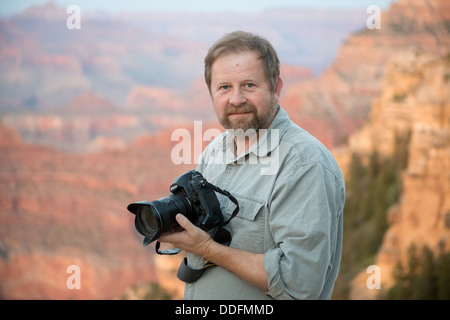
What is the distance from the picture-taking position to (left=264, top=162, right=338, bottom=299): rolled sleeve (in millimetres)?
1512

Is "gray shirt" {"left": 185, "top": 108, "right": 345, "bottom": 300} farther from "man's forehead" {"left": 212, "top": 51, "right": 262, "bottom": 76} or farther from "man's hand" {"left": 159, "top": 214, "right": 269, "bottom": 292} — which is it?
"man's forehead" {"left": 212, "top": 51, "right": 262, "bottom": 76}

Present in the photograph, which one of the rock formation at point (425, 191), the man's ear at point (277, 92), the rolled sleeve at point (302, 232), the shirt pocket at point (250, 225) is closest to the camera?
the rolled sleeve at point (302, 232)

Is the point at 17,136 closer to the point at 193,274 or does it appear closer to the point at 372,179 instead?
the point at 372,179

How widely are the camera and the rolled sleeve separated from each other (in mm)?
196

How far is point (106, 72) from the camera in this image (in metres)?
94.5

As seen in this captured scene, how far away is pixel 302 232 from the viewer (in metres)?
1.51

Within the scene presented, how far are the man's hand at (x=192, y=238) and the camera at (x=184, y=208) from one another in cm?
4

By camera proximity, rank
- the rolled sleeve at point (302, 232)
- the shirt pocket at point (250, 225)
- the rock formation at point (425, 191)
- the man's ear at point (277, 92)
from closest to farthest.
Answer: the rolled sleeve at point (302, 232) < the shirt pocket at point (250, 225) < the man's ear at point (277, 92) < the rock formation at point (425, 191)

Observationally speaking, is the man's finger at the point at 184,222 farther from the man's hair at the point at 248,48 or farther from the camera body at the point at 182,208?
the man's hair at the point at 248,48

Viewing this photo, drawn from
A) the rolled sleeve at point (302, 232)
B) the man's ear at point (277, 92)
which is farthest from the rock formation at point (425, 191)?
the rolled sleeve at point (302, 232)

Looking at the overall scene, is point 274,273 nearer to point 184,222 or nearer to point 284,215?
point 284,215

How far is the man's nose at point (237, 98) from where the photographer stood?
5.60 ft

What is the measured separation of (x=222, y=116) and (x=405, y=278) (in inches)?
324
